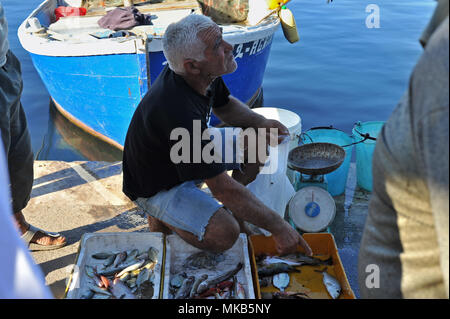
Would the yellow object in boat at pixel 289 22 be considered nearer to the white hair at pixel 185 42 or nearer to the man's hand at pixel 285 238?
the white hair at pixel 185 42

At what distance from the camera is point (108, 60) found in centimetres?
552

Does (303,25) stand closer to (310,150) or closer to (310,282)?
(310,150)

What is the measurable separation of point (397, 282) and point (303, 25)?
37.7 feet

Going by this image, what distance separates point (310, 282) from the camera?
2930 mm

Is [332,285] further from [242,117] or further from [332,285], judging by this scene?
[242,117]

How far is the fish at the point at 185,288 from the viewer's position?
2.64 m

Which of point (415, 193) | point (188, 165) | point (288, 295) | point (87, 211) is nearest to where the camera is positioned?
point (415, 193)

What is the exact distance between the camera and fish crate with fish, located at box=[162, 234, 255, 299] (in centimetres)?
267

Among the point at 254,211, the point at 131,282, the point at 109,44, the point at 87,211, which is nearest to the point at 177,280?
the point at 131,282

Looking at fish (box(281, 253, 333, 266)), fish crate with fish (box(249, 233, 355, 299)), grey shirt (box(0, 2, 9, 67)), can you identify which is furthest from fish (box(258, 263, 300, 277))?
grey shirt (box(0, 2, 9, 67))

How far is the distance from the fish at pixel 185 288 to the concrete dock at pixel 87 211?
941 mm

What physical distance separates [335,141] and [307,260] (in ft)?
5.79

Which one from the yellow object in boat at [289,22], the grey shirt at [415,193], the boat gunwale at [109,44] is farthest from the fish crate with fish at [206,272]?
the yellow object in boat at [289,22]
